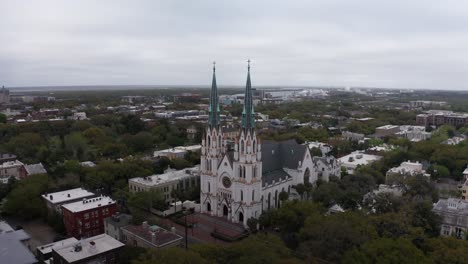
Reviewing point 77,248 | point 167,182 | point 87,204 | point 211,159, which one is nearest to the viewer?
point 77,248

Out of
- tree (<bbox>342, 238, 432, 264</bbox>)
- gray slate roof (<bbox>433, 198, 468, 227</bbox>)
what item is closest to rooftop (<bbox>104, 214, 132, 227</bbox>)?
tree (<bbox>342, 238, 432, 264</bbox>)

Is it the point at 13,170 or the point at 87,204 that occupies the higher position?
the point at 87,204

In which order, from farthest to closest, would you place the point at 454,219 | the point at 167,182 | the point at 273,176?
the point at 167,182 < the point at 273,176 < the point at 454,219

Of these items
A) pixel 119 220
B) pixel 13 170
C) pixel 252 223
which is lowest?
pixel 252 223

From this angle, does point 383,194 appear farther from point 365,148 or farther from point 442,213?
point 365,148

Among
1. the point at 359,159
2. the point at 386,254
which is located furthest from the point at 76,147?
the point at 386,254

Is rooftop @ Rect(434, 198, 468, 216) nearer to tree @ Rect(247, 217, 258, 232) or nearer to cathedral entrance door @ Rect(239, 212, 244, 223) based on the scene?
tree @ Rect(247, 217, 258, 232)

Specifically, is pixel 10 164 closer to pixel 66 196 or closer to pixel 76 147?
pixel 76 147
